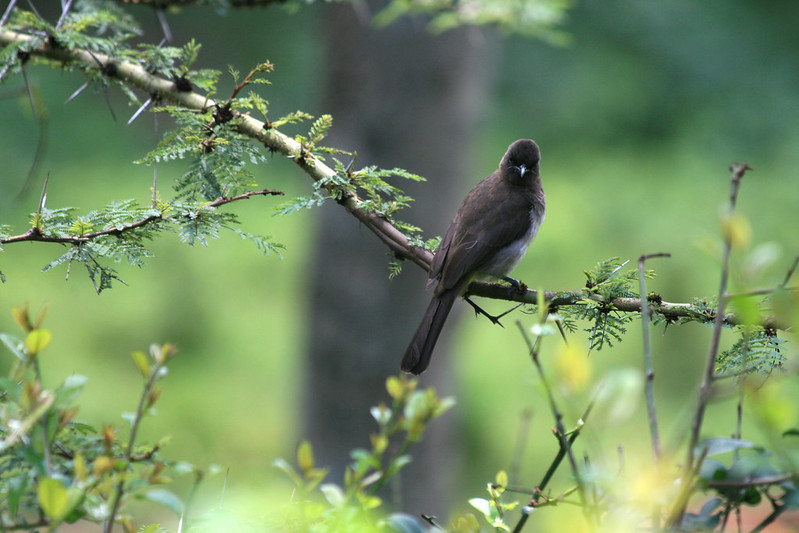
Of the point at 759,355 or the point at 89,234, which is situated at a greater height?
the point at 759,355

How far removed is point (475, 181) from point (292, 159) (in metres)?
7.50

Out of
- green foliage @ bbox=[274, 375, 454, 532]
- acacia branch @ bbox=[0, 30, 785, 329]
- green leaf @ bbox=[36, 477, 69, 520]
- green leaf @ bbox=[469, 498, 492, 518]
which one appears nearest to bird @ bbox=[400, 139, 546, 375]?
acacia branch @ bbox=[0, 30, 785, 329]

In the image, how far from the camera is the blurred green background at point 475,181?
815 cm

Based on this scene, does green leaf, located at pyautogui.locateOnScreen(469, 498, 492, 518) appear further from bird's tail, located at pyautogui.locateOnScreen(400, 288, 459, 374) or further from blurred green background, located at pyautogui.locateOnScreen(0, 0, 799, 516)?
blurred green background, located at pyautogui.locateOnScreen(0, 0, 799, 516)

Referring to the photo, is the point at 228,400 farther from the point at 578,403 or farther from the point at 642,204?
the point at 578,403

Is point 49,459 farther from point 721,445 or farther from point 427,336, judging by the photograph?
point 427,336

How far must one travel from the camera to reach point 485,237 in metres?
3.35

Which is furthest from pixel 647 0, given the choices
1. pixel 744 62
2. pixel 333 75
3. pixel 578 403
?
pixel 578 403

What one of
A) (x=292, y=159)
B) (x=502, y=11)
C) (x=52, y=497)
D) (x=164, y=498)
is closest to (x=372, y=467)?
(x=164, y=498)

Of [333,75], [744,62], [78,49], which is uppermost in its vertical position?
[744,62]

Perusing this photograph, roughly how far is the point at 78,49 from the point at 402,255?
1.17 metres

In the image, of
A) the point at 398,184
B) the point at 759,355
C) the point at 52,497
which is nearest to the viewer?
the point at 52,497

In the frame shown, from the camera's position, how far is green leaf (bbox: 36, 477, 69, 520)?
93cm

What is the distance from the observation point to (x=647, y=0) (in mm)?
13305
